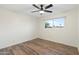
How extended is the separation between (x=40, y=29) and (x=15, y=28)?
139 centimetres

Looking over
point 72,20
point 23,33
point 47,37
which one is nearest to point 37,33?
point 47,37

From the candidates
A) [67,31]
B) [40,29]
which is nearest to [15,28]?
[40,29]

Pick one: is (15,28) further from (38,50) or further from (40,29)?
(40,29)

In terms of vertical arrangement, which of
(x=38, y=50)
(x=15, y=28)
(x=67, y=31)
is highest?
(x=15, y=28)

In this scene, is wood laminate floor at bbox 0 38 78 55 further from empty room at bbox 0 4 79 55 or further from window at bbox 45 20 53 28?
window at bbox 45 20 53 28

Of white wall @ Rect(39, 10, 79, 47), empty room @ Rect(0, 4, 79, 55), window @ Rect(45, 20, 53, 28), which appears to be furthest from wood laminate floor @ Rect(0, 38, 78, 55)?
window @ Rect(45, 20, 53, 28)

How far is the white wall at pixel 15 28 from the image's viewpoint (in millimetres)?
2107

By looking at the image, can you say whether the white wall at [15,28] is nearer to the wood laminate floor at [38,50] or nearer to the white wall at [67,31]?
the wood laminate floor at [38,50]

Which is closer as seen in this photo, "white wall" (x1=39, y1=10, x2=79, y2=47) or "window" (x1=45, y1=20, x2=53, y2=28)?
"white wall" (x1=39, y1=10, x2=79, y2=47)

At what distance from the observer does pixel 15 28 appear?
2.54 m

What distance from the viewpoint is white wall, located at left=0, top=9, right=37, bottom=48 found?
211 centimetres

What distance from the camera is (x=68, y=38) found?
245 cm
